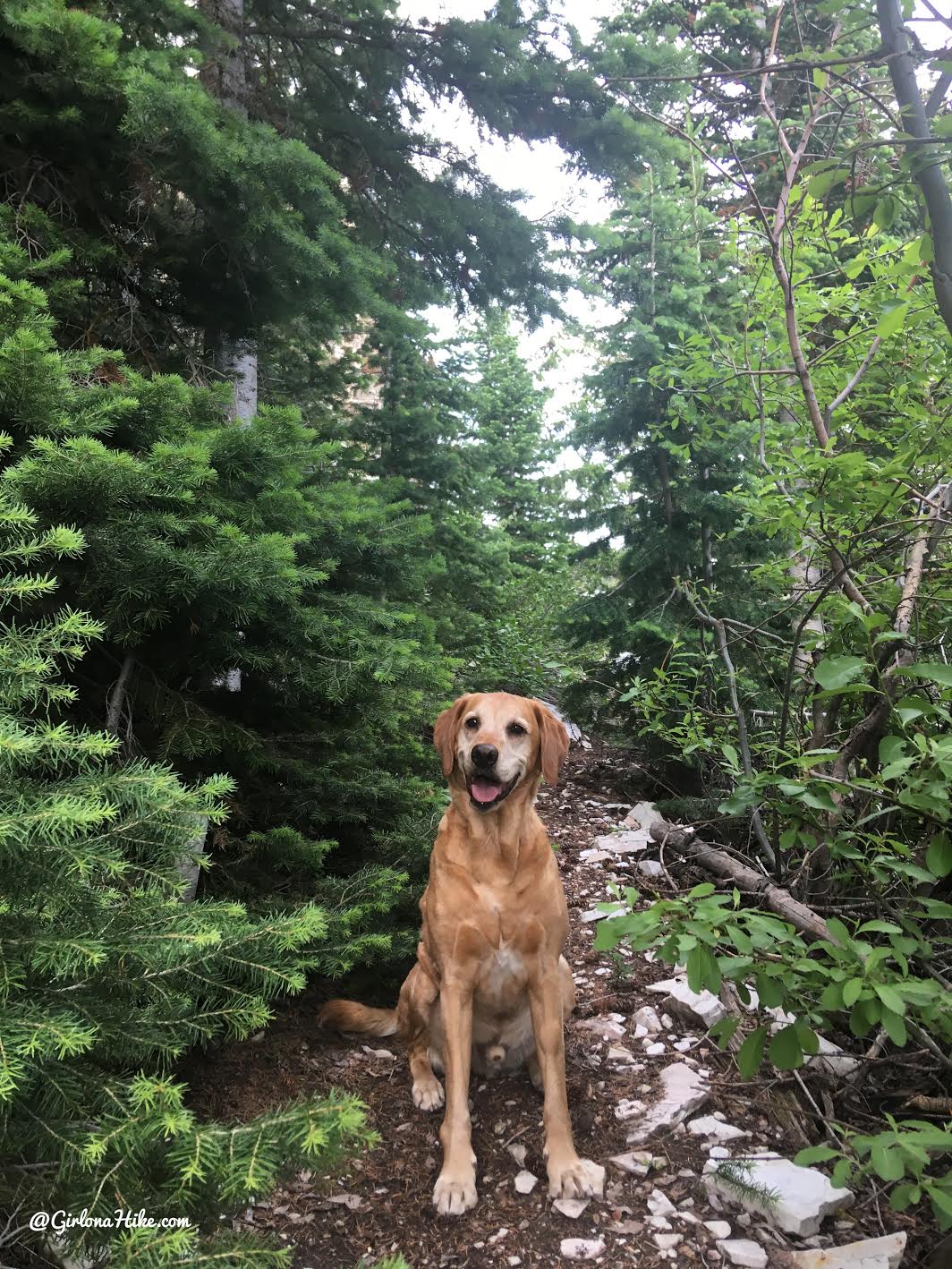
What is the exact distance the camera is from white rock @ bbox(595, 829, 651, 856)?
550 cm

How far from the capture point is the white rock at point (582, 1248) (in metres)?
2.22

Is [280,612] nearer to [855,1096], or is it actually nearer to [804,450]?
[804,450]

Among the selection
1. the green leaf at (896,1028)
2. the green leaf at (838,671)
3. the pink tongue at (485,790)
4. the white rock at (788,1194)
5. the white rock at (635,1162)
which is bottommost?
the white rock at (635,1162)

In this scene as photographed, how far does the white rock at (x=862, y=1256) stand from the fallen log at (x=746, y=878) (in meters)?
0.75

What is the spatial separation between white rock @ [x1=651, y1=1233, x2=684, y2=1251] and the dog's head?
1.38 m

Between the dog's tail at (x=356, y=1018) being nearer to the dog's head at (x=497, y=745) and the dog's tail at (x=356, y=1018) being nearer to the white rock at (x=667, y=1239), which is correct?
the dog's head at (x=497, y=745)

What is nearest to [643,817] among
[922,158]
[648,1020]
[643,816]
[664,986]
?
[643,816]

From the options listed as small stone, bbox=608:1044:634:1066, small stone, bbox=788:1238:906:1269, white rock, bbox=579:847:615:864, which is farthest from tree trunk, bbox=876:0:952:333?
white rock, bbox=579:847:615:864

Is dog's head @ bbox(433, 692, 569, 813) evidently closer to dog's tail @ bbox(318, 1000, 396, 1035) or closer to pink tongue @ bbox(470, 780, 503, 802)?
pink tongue @ bbox(470, 780, 503, 802)

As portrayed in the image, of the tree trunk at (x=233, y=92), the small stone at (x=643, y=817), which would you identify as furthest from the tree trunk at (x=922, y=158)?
the small stone at (x=643, y=817)

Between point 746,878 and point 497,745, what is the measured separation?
1.85 metres

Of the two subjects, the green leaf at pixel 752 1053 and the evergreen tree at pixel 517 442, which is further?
the evergreen tree at pixel 517 442

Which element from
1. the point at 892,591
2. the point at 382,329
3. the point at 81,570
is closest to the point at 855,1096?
the point at 892,591

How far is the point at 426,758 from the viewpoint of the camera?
445cm
